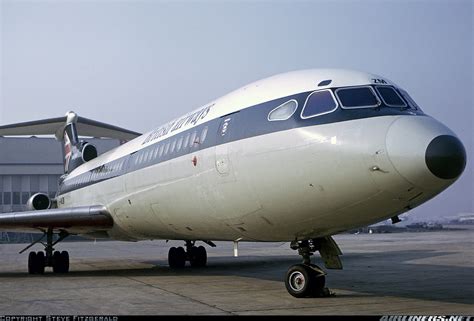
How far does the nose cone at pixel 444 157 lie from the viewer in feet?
26.5

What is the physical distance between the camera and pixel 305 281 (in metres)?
10.7

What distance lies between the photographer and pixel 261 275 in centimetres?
1645

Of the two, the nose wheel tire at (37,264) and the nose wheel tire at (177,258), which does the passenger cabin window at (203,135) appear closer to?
the nose wheel tire at (37,264)

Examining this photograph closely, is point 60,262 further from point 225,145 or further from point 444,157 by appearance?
point 444,157

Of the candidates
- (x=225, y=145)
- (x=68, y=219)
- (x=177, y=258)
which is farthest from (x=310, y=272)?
(x=177, y=258)

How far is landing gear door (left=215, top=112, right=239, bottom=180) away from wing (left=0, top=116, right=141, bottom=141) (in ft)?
53.9

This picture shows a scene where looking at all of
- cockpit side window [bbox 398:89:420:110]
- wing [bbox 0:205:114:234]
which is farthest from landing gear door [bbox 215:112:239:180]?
wing [bbox 0:205:114:234]

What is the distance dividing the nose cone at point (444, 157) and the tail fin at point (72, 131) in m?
18.3

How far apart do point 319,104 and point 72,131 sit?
18.3m

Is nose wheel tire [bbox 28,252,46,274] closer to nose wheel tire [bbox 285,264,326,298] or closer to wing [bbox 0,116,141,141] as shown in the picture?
wing [bbox 0,116,141,141]

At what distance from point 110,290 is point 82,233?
22.1 ft

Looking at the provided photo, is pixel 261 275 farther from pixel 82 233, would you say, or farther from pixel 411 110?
pixel 411 110

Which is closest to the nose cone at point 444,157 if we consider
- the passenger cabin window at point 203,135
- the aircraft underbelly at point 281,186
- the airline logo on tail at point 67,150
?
the aircraft underbelly at point 281,186

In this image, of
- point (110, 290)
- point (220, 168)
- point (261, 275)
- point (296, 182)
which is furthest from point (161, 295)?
point (261, 275)
